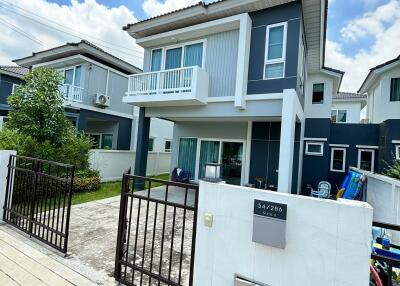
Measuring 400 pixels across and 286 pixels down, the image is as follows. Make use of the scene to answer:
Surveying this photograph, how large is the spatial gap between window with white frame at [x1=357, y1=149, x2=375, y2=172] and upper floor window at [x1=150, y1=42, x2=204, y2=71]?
938cm

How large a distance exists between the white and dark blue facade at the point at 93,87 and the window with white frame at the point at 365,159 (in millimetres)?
13699

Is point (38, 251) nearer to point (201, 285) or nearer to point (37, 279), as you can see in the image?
point (37, 279)

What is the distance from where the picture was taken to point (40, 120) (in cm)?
818

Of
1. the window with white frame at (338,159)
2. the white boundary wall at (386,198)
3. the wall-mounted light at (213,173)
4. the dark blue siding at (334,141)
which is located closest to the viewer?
the wall-mounted light at (213,173)

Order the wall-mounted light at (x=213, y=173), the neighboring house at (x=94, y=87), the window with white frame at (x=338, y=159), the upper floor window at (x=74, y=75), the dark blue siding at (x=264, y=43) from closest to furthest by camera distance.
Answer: the wall-mounted light at (x=213, y=173)
the dark blue siding at (x=264, y=43)
the window with white frame at (x=338, y=159)
the neighboring house at (x=94, y=87)
the upper floor window at (x=74, y=75)

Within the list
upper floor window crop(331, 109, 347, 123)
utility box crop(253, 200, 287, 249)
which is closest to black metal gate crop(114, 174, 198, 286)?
utility box crop(253, 200, 287, 249)

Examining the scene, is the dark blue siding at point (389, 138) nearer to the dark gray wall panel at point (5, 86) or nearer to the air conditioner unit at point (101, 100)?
the air conditioner unit at point (101, 100)

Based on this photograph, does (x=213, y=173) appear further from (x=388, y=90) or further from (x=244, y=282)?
(x=388, y=90)

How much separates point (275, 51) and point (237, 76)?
1397mm

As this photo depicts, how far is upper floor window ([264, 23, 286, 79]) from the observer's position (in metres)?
7.24

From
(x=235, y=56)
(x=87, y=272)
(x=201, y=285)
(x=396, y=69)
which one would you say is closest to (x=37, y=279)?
(x=87, y=272)

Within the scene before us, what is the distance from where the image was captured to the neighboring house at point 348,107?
17766 millimetres

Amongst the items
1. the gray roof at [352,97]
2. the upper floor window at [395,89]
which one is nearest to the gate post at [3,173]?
the upper floor window at [395,89]

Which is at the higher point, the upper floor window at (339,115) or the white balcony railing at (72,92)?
the upper floor window at (339,115)
